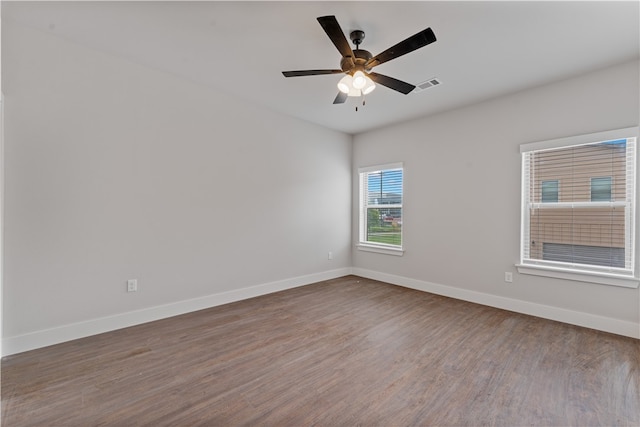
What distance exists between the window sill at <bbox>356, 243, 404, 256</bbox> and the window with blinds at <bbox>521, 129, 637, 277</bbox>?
68.7 inches

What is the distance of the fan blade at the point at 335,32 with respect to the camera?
1.82 m

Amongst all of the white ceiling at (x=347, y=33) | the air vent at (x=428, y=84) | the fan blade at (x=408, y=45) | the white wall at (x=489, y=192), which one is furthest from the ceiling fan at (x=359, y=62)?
the white wall at (x=489, y=192)

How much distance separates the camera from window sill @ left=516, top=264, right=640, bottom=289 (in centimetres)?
278

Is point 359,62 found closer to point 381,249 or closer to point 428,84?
point 428,84

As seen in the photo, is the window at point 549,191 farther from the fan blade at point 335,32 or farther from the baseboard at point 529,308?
the fan blade at point 335,32

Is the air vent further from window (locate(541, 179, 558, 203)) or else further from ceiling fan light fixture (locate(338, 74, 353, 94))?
window (locate(541, 179, 558, 203))

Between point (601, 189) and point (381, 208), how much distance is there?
9.44 feet

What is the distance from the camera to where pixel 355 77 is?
7.80 feet

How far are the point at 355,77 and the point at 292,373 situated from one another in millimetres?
2478

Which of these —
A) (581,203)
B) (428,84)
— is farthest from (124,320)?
(581,203)

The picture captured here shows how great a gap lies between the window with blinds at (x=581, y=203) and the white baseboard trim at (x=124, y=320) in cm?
349

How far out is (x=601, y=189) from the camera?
118 inches

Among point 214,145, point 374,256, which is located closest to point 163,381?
point 214,145

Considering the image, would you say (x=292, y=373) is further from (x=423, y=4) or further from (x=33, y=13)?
(x=33, y=13)
